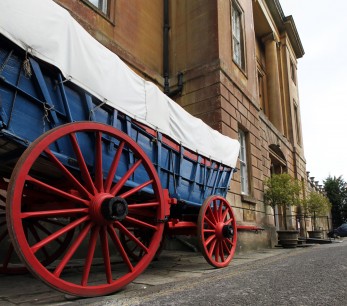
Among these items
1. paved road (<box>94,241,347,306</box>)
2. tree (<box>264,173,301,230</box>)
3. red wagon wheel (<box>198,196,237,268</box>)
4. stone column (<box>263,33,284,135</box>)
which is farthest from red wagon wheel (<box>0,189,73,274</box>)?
stone column (<box>263,33,284,135</box>)

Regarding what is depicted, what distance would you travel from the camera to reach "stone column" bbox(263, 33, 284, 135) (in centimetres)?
1666

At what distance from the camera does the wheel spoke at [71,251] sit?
2.74 metres

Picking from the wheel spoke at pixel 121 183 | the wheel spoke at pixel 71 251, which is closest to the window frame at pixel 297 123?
the wheel spoke at pixel 121 183

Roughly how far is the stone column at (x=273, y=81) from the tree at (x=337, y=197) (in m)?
27.1

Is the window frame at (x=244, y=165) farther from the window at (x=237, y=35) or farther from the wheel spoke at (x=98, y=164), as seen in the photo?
the wheel spoke at (x=98, y=164)

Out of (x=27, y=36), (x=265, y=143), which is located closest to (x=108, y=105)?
(x=27, y=36)

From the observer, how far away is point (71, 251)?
113 inches

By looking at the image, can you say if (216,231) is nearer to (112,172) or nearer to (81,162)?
(112,172)

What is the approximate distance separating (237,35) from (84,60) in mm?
9777

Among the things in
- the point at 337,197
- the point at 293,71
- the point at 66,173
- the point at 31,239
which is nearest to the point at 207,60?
the point at 31,239

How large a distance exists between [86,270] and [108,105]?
1727 millimetres

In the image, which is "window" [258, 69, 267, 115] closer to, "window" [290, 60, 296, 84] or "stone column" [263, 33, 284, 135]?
"stone column" [263, 33, 284, 135]

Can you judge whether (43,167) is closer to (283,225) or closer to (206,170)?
(206,170)

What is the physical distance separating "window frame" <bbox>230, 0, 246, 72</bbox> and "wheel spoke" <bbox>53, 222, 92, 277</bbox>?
965cm
